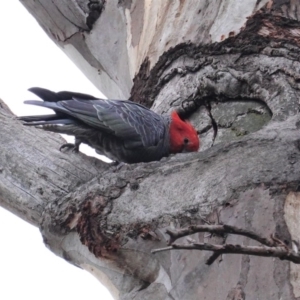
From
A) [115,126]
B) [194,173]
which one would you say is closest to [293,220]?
[194,173]

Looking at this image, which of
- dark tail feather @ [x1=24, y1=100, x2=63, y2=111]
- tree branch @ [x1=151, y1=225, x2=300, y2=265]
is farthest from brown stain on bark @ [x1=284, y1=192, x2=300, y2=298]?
dark tail feather @ [x1=24, y1=100, x2=63, y2=111]

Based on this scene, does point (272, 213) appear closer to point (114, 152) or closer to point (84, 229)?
point (84, 229)

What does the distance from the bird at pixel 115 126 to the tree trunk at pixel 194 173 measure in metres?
0.07

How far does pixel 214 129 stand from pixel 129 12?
1.15m

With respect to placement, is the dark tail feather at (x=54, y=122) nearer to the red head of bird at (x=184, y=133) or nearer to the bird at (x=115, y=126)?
the bird at (x=115, y=126)

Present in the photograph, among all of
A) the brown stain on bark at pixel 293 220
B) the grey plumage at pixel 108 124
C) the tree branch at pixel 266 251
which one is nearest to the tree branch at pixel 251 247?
the tree branch at pixel 266 251

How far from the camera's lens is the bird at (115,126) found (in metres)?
2.43

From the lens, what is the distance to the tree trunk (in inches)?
66.4

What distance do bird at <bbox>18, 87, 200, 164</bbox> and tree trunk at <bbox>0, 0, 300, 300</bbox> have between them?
0.24 feet

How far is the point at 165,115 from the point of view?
2633 mm

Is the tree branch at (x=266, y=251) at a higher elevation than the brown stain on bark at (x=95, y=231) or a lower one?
lower

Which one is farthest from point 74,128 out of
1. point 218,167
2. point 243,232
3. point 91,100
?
point 243,232

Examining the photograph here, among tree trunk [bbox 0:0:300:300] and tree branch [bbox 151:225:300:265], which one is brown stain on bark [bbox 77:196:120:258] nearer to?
tree trunk [bbox 0:0:300:300]

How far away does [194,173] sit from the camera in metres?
1.88
